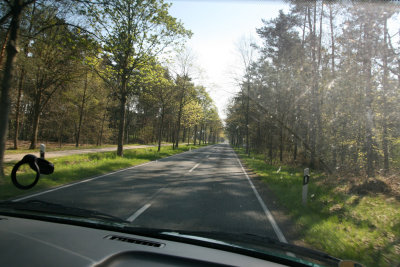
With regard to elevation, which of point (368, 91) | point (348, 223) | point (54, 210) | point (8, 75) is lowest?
point (348, 223)

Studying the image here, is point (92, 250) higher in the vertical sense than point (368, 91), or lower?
lower

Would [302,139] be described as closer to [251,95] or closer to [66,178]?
[251,95]

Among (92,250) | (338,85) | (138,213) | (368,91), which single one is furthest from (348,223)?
(338,85)

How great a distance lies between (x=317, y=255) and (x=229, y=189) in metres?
6.81

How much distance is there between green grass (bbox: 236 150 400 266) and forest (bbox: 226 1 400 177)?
5224 millimetres

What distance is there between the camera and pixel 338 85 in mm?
17531

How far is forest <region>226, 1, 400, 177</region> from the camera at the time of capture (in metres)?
13.3

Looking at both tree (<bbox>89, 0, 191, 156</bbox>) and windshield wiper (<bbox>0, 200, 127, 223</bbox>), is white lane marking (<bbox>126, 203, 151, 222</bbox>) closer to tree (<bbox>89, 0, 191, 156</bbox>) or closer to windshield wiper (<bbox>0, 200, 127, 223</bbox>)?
windshield wiper (<bbox>0, 200, 127, 223</bbox>)

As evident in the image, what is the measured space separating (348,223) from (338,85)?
47.2ft

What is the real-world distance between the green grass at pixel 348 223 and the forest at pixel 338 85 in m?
5.22

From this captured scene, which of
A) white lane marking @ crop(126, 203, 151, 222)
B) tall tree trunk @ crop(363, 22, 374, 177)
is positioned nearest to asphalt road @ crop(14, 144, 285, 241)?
white lane marking @ crop(126, 203, 151, 222)

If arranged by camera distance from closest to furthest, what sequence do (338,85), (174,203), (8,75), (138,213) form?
(138,213) → (174,203) → (8,75) → (338,85)

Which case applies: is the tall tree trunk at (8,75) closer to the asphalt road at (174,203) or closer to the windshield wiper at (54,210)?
the asphalt road at (174,203)

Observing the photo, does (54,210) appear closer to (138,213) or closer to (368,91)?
(138,213)
